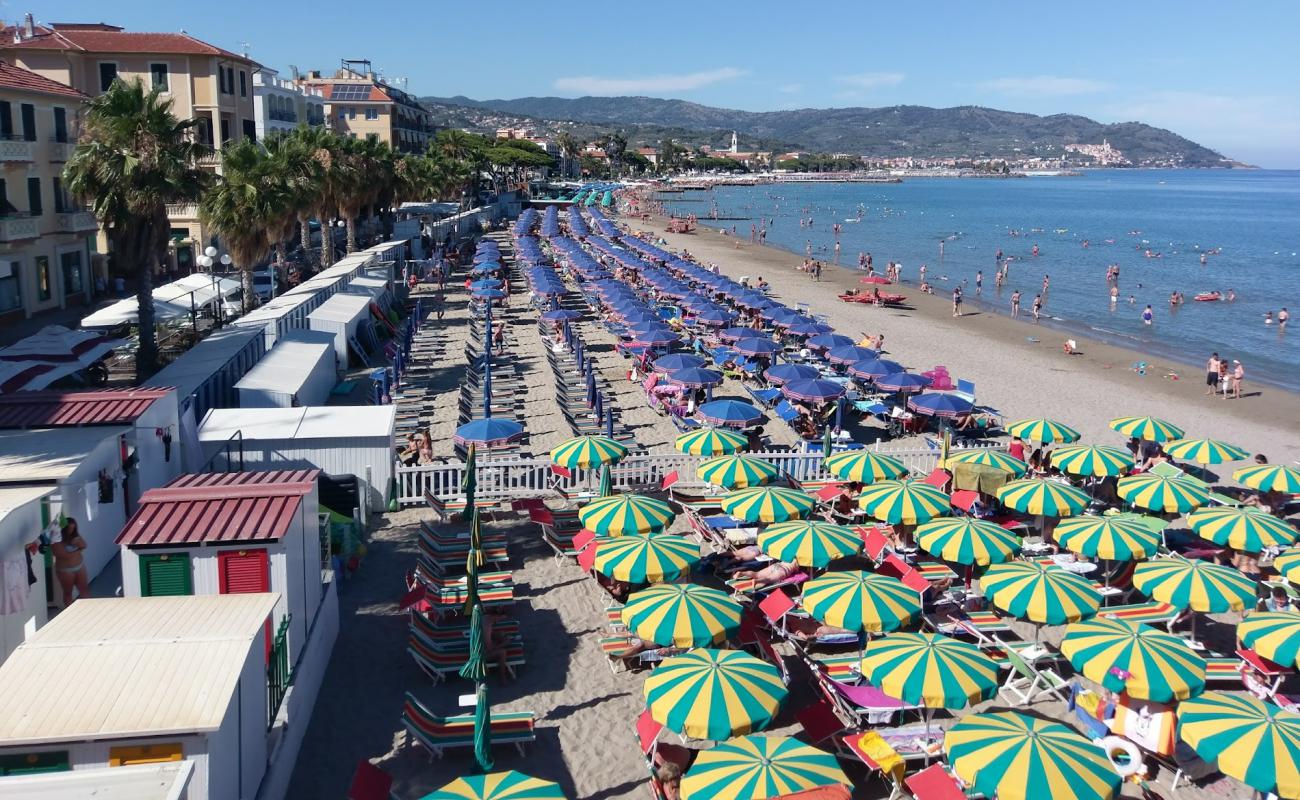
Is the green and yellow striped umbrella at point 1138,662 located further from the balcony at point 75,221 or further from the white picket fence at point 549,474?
the balcony at point 75,221

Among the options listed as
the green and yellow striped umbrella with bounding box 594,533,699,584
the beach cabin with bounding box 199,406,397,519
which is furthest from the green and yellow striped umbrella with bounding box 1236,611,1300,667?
the beach cabin with bounding box 199,406,397,519

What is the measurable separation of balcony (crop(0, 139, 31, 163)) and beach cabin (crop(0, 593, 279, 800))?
23.7m

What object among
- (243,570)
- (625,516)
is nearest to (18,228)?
(243,570)

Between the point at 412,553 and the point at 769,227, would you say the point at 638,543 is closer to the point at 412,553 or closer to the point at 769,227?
the point at 412,553

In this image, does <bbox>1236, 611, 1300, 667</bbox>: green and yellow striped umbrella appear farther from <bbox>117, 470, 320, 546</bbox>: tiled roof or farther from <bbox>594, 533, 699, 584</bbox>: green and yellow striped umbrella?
<bbox>117, 470, 320, 546</bbox>: tiled roof

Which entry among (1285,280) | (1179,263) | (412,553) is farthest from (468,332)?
(1179,263)

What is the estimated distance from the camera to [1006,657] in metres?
11.1

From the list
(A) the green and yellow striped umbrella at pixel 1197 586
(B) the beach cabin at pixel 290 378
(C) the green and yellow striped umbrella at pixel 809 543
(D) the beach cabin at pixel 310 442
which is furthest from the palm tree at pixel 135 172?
(A) the green and yellow striped umbrella at pixel 1197 586

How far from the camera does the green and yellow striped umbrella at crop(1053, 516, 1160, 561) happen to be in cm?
1212

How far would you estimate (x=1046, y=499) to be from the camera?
13789mm

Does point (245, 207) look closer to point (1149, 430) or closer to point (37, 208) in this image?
point (37, 208)

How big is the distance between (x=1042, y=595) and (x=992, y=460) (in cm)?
560

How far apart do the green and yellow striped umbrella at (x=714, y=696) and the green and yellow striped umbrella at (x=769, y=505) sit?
4382 millimetres

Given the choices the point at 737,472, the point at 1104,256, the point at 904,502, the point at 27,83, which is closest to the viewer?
the point at 904,502
